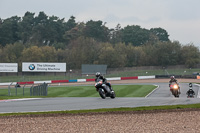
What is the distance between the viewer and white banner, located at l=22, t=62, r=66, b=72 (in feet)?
255

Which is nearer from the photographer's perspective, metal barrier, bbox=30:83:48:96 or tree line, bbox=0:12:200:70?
metal barrier, bbox=30:83:48:96

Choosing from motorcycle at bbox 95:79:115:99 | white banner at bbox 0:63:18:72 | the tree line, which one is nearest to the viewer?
motorcycle at bbox 95:79:115:99

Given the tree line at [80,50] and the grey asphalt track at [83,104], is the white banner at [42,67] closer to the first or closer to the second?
the tree line at [80,50]

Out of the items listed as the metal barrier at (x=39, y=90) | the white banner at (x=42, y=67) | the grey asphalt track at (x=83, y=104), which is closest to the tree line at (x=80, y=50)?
the white banner at (x=42, y=67)

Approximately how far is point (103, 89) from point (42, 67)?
5637 centimetres

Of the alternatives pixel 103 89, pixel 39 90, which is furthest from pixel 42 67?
pixel 103 89

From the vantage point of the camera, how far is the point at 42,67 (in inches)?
3073

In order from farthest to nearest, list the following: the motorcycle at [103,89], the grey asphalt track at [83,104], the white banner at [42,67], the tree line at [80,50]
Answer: the tree line at [80,50] → the white banner at [42,67] → the motorcycle at [103,89] → the grey asphalt track at [83,104]

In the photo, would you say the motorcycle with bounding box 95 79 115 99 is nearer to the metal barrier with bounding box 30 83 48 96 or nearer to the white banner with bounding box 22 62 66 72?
the metal barrier with bounding box 30 83 48 96

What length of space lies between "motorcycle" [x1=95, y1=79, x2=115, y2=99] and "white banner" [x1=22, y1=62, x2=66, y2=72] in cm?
5529

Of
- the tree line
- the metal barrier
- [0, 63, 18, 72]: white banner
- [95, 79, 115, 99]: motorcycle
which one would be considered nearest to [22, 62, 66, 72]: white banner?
[0, 63, 18, 72]: white banner

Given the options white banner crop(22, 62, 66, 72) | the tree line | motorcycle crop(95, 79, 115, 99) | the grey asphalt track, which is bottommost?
the grey asphalt track

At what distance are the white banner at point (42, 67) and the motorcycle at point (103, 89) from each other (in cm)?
5529

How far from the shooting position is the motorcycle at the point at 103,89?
2239 cm
